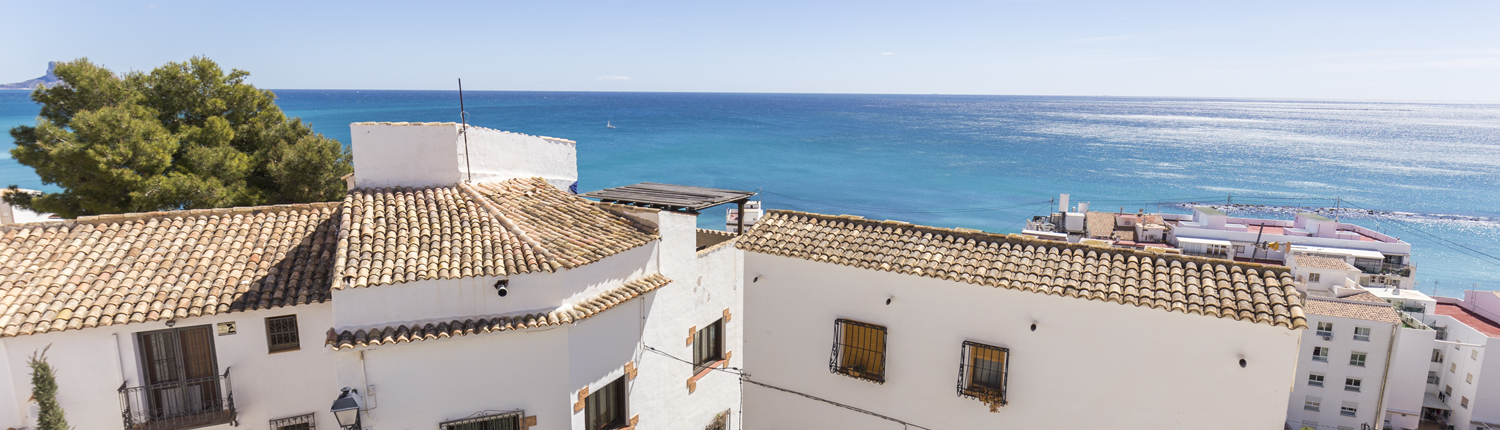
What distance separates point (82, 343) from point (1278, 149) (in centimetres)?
14984

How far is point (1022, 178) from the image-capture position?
286 feet

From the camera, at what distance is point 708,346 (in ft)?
46.6

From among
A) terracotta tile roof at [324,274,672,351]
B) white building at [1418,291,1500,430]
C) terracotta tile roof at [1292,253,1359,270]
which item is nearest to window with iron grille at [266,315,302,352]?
terracotta tile roof at [324,274,672,351]

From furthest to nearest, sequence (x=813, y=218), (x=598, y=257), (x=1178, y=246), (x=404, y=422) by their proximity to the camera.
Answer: (x=1178, y=246) → (x=813, y=218) → (x=598, y=257) → (x=404, y=422)

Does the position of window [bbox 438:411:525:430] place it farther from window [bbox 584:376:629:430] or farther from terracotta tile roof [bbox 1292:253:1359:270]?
terracotta tile roof [bbox 1292:253:1359:270]

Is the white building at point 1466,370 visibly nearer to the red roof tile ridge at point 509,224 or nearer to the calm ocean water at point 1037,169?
the calm ocean water at point 1037,169

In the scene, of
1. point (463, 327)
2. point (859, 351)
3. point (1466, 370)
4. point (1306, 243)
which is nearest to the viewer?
point (463, 327)

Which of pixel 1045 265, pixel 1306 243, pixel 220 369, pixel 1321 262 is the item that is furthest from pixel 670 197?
pixel 1306 243

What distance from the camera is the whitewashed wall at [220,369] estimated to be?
9.08 meters

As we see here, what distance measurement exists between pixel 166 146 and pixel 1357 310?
142 ft

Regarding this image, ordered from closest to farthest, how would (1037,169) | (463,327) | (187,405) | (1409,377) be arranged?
1. (463,327)
2. (187,405)
3. (1409,377)
4. (1037,169)

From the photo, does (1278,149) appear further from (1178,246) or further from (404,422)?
(404,422)

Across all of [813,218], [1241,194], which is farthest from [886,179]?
[813,218]

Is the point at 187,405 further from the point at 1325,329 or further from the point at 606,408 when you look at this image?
the point at 1325,329
